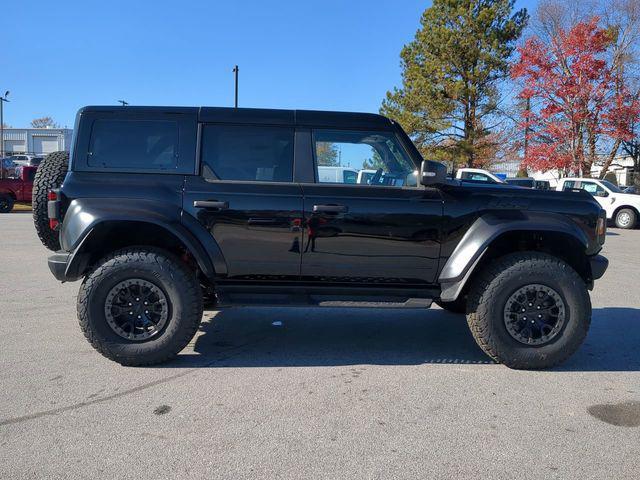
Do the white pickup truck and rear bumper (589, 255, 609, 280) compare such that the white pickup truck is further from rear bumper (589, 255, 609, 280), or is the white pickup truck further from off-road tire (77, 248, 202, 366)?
off-road tire (77, 248, 202, 366)

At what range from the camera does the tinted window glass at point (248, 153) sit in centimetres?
436

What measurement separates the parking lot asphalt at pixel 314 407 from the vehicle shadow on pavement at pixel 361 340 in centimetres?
3

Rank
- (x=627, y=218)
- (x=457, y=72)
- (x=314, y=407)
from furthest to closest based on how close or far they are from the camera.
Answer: (x=457, y=72) < (x=627, y=218) < (x=314, y=407)

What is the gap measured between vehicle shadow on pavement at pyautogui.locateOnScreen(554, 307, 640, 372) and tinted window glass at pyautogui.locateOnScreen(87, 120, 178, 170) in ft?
12.2

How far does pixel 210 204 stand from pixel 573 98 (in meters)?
23.5

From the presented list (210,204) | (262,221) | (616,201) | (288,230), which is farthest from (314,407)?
(616,201)

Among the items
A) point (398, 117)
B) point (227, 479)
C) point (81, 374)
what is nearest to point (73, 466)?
point (227, 479)

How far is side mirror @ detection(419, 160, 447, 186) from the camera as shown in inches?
164

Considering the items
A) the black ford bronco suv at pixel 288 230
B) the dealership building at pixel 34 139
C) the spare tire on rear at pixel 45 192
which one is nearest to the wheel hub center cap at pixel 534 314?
the black ford bronco suv at pixel 288 230

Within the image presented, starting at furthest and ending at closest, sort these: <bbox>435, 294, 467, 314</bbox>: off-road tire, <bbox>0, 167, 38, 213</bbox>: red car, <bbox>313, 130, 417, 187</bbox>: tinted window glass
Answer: <bbox>0, 167, 38, 213</bbox>: red car, <bbox>435, 294, 467, 314</bbox>: off-road tire, <bbox>313, 130, 417, 187</bbox>: tinted window glass

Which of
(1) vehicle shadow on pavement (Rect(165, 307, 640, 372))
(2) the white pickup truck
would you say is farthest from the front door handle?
(2) the white pickup truck

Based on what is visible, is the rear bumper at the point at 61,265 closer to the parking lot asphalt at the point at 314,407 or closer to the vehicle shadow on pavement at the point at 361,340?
the parking lot asphalt at the point at 314,407

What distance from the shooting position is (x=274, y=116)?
14.6 ft

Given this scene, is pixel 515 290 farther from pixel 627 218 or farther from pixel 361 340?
pixel 627 218
